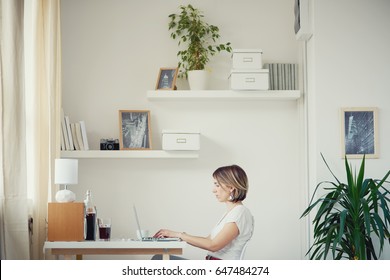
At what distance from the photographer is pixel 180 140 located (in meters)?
4.91

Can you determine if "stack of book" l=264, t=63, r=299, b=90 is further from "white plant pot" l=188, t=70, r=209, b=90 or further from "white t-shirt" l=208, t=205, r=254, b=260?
"white t-shirt" l=208, t=205, r=254, b=260

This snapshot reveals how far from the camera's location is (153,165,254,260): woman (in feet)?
11.4

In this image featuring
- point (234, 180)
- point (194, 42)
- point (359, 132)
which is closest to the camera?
point (234, 180)

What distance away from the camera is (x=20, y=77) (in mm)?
3734

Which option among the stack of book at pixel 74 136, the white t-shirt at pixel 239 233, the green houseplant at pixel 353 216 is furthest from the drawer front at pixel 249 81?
the white t-shirt at pixel 239 233

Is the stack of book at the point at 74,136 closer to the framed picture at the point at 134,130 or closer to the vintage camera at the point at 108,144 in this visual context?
the vintage camera at the point at 108,144

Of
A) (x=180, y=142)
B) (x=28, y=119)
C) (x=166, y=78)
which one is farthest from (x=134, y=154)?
(x=28, y=119)

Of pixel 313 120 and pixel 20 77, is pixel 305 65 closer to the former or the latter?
pixel 313 120

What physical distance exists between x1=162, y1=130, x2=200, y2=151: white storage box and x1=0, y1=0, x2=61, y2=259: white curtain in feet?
2.80

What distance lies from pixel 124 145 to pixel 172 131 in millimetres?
416

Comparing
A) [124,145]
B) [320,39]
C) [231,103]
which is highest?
[320,39]

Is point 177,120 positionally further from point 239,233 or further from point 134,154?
point 239,233

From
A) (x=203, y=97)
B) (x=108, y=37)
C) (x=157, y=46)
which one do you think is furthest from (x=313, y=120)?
(x=108, y=37)

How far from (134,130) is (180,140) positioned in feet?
1.36
